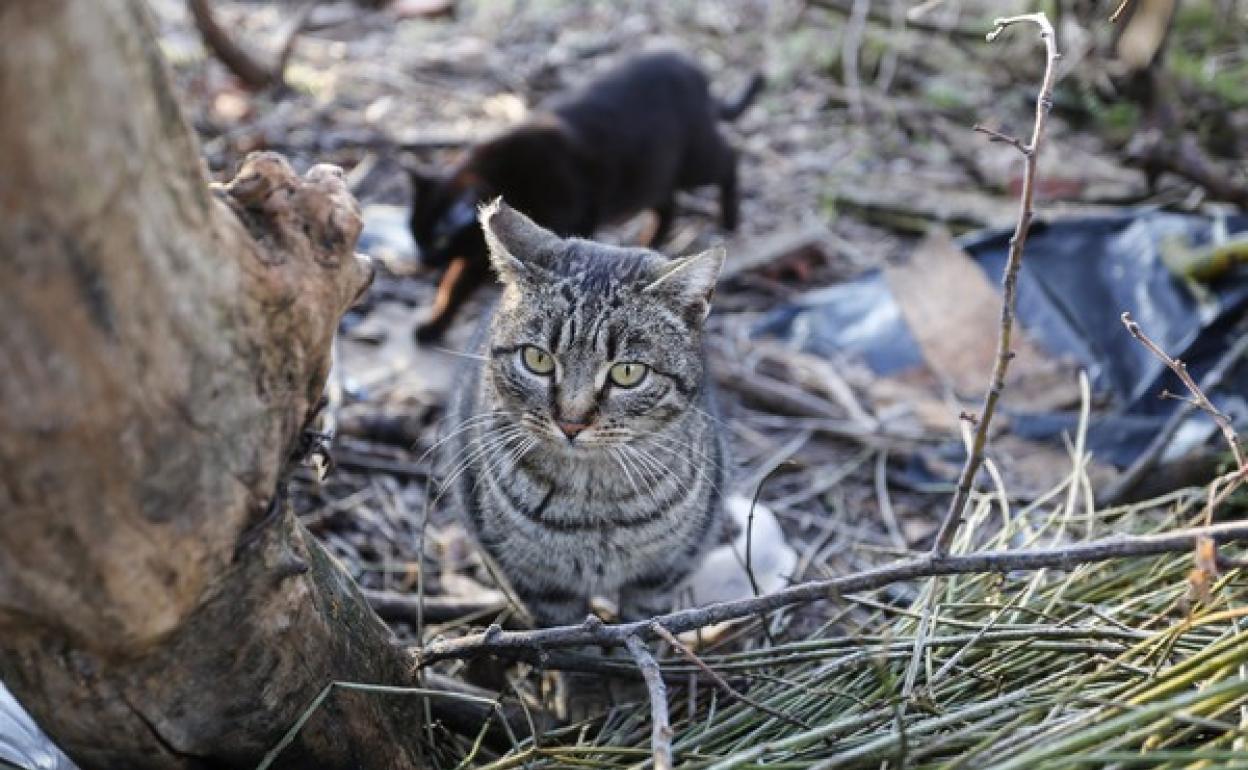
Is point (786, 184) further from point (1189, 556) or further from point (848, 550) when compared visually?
point (1189, 556)

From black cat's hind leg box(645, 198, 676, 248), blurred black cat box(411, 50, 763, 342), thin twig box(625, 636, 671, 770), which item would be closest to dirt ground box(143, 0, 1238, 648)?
black cat's hind leg box(645, 198, 676, 248)

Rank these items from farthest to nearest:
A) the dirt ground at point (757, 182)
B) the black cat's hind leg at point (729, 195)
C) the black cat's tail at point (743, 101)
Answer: the black cat's tail at point (743, 101)
the black cat's hind leg at point (729, 195)
the dirt ground at point (757, 182)

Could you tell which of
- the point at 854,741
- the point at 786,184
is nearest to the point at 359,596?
the point at 854,741

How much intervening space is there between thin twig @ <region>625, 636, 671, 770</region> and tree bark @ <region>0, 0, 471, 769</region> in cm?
48

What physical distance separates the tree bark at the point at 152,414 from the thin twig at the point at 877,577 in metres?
0.30

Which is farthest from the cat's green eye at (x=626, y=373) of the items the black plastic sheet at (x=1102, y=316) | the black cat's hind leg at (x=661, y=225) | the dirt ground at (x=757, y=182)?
the black cat's hind leg at (x=661, y=225)

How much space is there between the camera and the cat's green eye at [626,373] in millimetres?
2531

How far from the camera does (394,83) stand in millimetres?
7480

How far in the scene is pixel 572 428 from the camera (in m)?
2.46

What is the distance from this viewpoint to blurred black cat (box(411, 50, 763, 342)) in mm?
5184

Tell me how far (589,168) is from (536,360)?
2929mm

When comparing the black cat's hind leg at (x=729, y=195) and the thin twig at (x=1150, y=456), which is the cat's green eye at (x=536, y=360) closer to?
the thin twig at (x=1150, y=456)

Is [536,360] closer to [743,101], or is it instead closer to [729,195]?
[729,195]

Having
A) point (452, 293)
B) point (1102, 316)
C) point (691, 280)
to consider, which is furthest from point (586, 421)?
point (452, 293)
